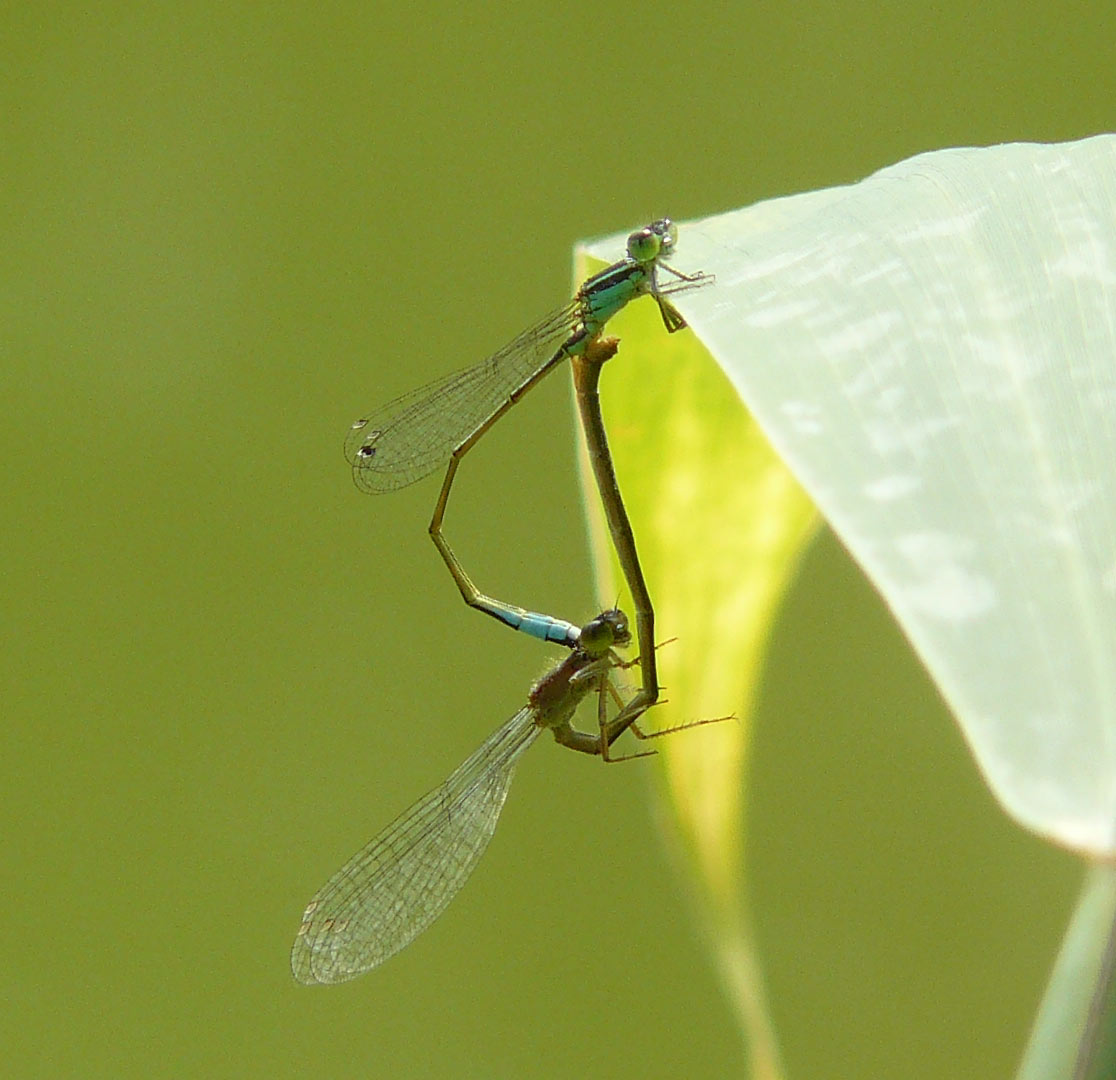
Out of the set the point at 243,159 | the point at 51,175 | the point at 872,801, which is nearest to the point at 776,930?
the point at 872,801

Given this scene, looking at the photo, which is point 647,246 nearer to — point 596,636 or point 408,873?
point 596,636

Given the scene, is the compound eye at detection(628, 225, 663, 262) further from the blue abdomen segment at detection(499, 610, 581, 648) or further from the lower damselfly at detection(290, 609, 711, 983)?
the lower damselfly at detection(290, 609, 711, 983)

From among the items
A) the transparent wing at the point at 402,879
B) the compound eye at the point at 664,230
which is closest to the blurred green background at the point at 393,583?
the transparent wing at the point at 402,879

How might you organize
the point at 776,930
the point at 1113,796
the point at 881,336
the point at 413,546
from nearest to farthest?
the point at 1113,796 < the point at 881,336 < the point at 776,930 < the point at 413,546

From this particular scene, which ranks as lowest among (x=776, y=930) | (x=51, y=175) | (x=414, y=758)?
(x=776, y=930)

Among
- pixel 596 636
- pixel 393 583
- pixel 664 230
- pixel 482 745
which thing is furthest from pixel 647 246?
pixel 393 583

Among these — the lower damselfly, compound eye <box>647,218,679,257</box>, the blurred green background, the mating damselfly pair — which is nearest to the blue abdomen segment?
the mating damselfly pair

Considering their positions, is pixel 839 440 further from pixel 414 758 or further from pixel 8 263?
pixel 8 263
